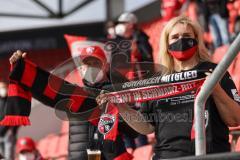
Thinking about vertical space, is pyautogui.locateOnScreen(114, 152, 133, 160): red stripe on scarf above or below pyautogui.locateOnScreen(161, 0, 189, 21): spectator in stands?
below

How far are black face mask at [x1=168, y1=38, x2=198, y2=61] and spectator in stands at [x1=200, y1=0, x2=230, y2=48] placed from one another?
16.8 ft

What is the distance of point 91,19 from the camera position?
14.7 meters

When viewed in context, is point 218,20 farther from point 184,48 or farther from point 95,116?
point 184,48

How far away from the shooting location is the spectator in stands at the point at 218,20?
31.4 feet

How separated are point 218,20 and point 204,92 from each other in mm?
5931

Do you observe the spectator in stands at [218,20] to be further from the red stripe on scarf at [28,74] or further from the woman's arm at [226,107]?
the woman's arm at [226,107]

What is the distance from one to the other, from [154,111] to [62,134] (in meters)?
6.60

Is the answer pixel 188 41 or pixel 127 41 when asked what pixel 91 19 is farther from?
pixel 188 41

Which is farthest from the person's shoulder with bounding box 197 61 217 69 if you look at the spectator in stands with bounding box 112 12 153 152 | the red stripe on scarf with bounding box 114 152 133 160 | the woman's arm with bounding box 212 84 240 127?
the spectator in stands with bounding box 112 12 153 152

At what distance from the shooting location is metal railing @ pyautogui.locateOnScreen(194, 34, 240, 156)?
3.86 metres

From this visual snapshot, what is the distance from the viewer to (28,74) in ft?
17.9

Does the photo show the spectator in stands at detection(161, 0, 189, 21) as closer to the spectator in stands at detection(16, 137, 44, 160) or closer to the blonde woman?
the spectator in stands at detection(16, 137, 44, 160)

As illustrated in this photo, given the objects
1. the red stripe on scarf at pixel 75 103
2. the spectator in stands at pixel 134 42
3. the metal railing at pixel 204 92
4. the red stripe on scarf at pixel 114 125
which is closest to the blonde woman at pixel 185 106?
the metal railing at pixel 204 92

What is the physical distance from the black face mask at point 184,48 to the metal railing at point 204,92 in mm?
563
